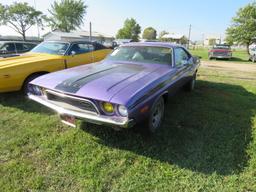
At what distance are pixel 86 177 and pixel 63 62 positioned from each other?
370cm

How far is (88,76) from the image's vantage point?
3.18 meters

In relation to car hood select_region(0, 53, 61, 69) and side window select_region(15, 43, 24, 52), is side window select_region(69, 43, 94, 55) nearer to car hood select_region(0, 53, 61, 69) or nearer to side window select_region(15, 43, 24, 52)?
car hood select_region(0, 53, 61, 69)

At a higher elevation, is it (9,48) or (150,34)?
(150,34)

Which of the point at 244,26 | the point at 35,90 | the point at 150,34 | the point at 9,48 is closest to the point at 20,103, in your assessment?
the point at 35,90

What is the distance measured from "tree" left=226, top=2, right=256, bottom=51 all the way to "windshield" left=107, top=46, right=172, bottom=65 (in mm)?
25517

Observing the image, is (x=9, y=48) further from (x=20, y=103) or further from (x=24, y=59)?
(x=20, y=103)

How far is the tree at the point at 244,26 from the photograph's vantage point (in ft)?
80.8

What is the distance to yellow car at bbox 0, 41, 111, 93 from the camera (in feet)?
14.4

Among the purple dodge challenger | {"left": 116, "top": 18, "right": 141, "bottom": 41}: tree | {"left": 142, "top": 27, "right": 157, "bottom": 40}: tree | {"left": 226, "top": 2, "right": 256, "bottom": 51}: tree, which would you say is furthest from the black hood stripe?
{"left": 142, "top": 27, "right": 157, "bottom": 40}: tree

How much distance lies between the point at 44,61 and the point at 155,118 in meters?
3.18

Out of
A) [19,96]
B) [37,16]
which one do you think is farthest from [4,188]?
[37,16]

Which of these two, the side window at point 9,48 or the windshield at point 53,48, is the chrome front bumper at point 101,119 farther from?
the side window at point 9,48

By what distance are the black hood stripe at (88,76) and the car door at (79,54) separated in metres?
2.16

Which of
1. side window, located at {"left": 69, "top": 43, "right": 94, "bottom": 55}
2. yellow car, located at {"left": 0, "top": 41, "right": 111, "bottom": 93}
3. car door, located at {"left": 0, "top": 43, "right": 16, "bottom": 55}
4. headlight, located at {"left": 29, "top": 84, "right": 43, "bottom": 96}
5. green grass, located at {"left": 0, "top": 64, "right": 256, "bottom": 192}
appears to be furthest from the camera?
car door, located at {"left": 0, "top": 43, "right": 16, "bottom": 55}
